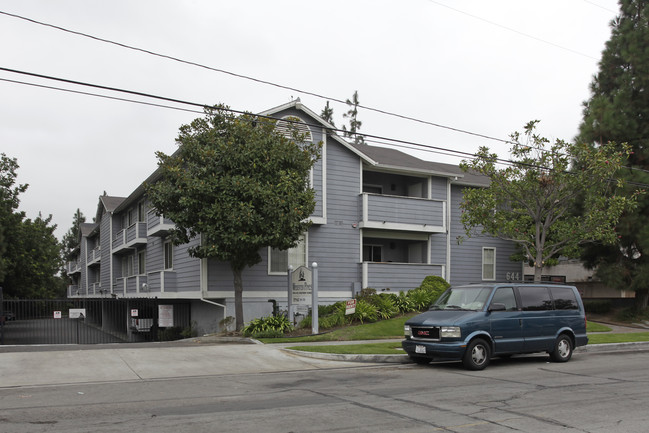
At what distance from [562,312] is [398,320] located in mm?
7490

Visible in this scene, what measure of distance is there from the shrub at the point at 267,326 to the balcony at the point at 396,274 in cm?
513

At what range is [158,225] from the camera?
23.7 meters

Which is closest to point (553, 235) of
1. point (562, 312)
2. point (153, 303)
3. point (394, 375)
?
point (562, 312)

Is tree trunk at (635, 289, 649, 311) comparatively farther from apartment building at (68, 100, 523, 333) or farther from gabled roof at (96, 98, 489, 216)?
gabled roof at (96, 98, 489, 216)

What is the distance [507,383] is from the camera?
10.6 metres

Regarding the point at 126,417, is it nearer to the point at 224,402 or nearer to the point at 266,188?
the point at 224,402

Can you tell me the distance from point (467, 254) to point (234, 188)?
14.1 m

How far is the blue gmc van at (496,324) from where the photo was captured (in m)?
12.3

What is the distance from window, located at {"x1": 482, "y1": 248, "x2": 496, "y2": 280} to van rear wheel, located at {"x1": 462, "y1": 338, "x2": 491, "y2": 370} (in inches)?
639

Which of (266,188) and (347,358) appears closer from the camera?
(347,358)

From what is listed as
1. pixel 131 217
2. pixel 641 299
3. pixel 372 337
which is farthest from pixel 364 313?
pixel 131 217

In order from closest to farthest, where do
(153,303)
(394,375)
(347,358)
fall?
(394,375), (347,358), (153,303)

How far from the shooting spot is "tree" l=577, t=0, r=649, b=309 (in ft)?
80.3

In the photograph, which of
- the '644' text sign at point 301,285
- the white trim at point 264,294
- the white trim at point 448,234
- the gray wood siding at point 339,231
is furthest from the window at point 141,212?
the white trim at point 448,234
